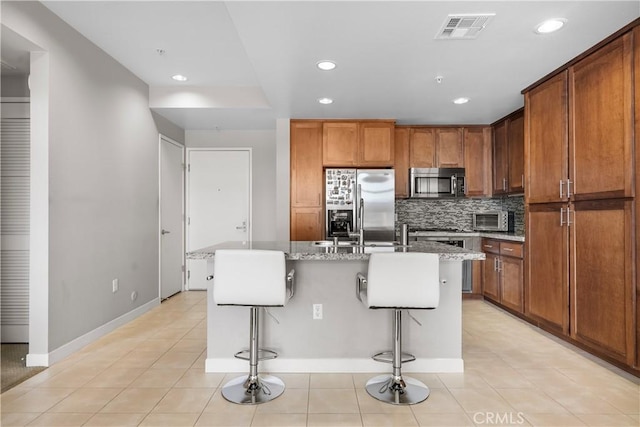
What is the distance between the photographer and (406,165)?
5.32 m

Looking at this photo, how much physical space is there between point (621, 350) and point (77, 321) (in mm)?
4035

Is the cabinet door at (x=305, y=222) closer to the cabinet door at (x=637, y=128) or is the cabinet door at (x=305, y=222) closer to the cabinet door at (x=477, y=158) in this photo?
the cabinet door at (x=477, y=158)

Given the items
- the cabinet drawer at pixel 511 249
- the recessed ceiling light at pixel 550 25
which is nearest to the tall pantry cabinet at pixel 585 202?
the cabinet drawer at pixel 511 249

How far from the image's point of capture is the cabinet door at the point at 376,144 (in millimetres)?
4945

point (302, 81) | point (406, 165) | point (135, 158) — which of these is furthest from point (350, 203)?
point (135, 158)

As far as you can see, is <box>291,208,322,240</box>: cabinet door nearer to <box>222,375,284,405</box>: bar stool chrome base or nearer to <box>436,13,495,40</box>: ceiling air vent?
<box>222,375,284,405</box>: bar stool chrome base

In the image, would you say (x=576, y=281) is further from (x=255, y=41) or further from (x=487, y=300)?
(x=255, y=41)

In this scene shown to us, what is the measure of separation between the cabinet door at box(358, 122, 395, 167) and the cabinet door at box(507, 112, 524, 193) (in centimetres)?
144

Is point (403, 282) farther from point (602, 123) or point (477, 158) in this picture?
point (477, 158)

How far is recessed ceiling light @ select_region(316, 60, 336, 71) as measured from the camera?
315cm

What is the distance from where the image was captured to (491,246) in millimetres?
4707

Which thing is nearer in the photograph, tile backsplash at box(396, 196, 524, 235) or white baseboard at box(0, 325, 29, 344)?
white baseboard at box(0, 325, 29, 344)

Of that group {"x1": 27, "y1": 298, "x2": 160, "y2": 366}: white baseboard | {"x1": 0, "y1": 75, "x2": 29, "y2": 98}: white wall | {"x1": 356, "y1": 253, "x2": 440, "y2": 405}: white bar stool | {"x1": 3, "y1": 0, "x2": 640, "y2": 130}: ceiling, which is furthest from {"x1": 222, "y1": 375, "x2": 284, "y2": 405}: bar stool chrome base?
{"x1": 0, "y1": 75, "x2": 29, "y2": 98}: white wall

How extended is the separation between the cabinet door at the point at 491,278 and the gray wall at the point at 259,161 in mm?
2913
